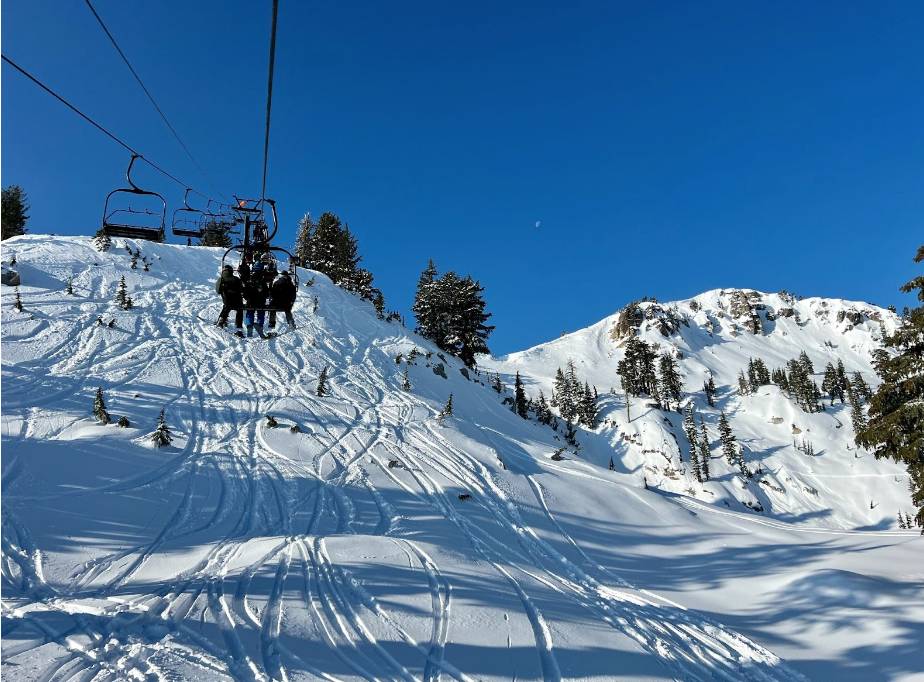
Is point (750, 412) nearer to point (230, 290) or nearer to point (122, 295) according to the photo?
point (122, 295)

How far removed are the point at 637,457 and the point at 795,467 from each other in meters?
28.2

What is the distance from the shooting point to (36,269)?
99.7 feet

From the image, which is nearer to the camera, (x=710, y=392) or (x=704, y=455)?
(x=704, y=455)

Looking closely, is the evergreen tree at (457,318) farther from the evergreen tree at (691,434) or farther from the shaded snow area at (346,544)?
the evergreen tree at (691,434)

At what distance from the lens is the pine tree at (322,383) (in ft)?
76.0

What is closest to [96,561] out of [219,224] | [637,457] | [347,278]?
[219,224]

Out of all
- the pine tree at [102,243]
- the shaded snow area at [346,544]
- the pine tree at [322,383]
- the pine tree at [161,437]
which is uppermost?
the pine tree at [102,243]

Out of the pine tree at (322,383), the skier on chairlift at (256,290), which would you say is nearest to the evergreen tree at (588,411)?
the pine tree at (322,383)

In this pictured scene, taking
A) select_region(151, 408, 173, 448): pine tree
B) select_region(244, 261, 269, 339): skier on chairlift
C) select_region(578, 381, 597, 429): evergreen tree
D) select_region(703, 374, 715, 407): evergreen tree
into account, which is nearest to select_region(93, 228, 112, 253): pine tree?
select_region(151, 408, 173, 448): pine tree

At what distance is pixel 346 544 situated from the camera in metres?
10.2

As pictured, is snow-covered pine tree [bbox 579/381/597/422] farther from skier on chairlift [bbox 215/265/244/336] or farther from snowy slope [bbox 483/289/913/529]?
skier on chairlift [bbox 215/265/244/336]

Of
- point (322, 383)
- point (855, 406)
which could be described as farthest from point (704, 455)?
point (322, 383)

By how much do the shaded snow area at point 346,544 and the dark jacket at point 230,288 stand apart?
5.63 meters

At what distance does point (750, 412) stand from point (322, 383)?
102 meters
